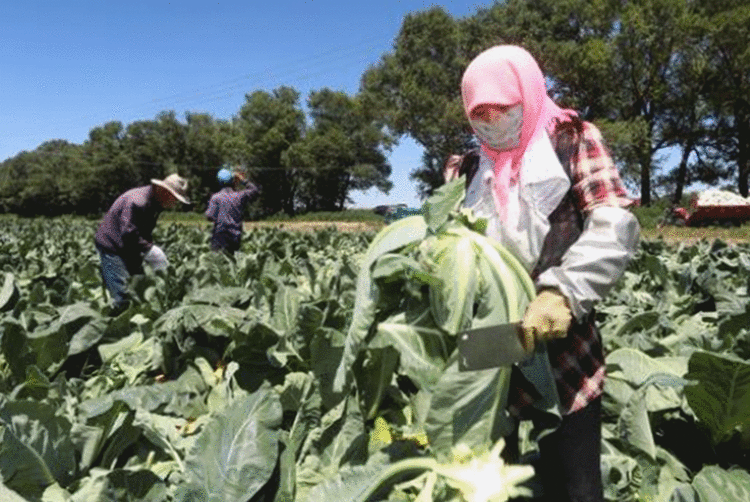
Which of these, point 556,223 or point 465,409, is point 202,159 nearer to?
point 556,223

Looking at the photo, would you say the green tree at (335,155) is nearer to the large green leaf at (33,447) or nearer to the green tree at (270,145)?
the green tree at (270,145)

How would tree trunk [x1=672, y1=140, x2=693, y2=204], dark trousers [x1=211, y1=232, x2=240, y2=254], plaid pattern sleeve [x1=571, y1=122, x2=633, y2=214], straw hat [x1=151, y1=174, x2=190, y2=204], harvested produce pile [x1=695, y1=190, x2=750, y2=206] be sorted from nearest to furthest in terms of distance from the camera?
1. plaid pattern sleeve [x1=571, y1=122, x2=633, y2=214]
2. straw hat [x1=151, y1=174, x2=190, y2=204]
3. dark trousers [x1=211, y1=232, x2=240, y2=254]
4. harvested produce pile [x1=695, y1=190, x2=750, y2=206]
5. tree trunk [x1=672, y1=140, x2=693, y2=204]

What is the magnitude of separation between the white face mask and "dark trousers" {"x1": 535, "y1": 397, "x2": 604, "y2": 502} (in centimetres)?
77

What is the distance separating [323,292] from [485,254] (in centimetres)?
329

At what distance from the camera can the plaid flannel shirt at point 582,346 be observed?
1.96 meters

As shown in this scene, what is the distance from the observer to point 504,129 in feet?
6.60

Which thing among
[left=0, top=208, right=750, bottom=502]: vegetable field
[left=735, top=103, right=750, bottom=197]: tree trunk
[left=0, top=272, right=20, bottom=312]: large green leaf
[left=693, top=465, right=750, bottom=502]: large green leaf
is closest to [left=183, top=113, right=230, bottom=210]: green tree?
[left=735, top=103, right=750, bottom=197]: tree trunk

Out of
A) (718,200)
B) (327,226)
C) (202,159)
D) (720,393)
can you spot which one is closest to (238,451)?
(720,393)

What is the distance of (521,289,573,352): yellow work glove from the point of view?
1804 millimetres

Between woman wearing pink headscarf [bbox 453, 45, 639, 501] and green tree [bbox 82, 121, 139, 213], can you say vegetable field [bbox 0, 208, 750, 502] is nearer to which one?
woman wearing pink headscarf [bbox 453, 45, 639, 501]

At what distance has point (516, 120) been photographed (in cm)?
200

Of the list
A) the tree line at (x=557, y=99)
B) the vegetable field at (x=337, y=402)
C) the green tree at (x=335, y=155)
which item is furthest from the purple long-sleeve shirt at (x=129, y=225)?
the green tree at (x=335, y=155)

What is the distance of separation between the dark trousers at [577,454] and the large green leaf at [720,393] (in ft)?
1.99

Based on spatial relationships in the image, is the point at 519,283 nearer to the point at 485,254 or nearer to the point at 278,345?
the point at 485,254
